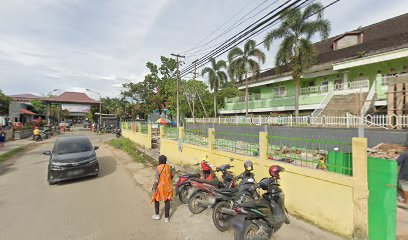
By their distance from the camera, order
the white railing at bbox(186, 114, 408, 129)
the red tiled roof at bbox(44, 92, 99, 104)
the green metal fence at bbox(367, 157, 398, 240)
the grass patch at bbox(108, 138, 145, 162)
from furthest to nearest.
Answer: the red tiled roof at bbox(44, 92, 99, 104), the grass patch at bbox(108, 138, 145, 162), the white railing at bbox(186, 114, 408, 129), the green metal fence at bbox(367, 157, 398, 240)

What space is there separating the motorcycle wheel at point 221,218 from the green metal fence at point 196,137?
3.46 meters

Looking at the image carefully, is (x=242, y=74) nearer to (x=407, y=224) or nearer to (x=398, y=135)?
(x=398, y=135)

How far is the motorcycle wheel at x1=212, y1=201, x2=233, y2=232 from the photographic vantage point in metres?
3.92

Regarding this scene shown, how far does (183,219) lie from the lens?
14.6 feet

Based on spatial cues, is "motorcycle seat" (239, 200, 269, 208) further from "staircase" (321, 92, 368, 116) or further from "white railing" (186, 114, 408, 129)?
"staircase" (321, 92, 368, 116)

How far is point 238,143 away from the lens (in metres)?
5.95

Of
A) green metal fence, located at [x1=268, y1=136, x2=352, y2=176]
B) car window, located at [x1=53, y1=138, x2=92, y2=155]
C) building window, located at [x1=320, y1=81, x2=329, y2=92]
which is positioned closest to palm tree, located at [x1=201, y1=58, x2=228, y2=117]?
building window, located at [x1=320, y1=81, x2=329, y2=92]

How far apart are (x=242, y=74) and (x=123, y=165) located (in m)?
16.4

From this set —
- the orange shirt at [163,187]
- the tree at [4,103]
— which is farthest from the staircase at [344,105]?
the tree at [4,103]

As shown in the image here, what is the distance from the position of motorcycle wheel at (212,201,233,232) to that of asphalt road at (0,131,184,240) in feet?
2.63

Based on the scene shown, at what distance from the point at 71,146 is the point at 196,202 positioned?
19.5ft

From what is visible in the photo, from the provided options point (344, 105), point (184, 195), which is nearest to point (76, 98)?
point (184, 195)

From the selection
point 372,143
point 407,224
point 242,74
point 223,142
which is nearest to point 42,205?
point 223,142

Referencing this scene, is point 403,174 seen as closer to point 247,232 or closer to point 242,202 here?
point 242,202
